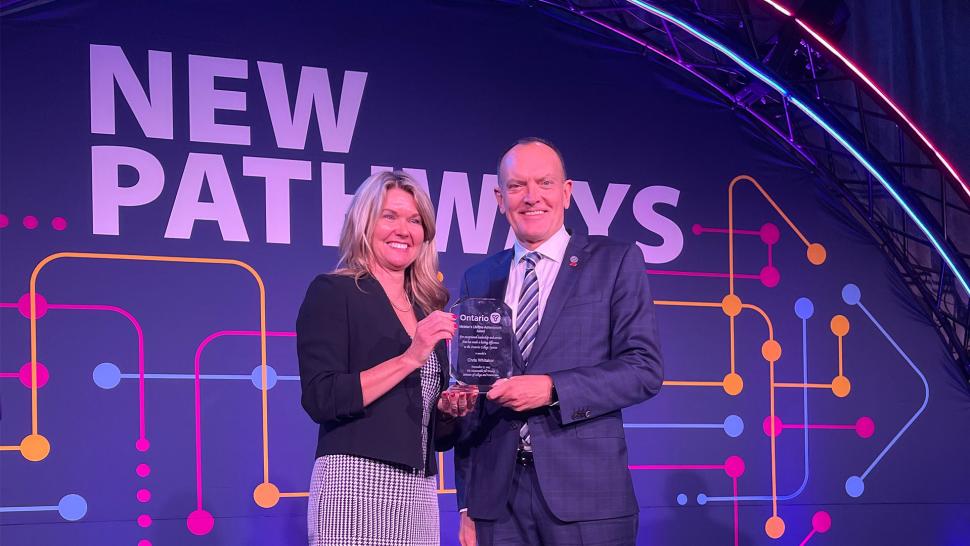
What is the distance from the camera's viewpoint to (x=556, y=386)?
2.37 metres

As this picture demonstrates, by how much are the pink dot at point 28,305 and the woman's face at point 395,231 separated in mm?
2851

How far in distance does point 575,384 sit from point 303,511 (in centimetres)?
294

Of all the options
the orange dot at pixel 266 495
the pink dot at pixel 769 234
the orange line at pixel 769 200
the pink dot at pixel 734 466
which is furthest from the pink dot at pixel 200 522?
the pink dot at pixel 769 234

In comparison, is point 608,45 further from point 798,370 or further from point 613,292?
point 613,292

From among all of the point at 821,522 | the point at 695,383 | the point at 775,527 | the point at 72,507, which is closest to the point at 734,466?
the point at 775,527

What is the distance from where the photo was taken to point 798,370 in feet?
19.7

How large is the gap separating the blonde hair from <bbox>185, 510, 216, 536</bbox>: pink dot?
2.71m

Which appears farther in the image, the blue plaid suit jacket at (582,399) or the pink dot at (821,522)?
the pink dot at (821,522)

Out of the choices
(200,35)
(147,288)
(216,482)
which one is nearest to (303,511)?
(216,482)

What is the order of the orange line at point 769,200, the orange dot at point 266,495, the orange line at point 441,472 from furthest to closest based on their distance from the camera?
the orange line at point 769,200
the orange line at point 441,472
the orange dot at point 266,495

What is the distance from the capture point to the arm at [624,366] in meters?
2.39

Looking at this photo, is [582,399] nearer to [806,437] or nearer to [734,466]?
[734,466]

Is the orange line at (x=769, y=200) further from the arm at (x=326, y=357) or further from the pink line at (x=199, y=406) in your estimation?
the arm at (x=326, y=357)

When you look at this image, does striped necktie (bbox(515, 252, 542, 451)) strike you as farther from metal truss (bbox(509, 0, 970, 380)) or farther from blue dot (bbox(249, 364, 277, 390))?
metal truss (bbox(509, 0, 970, 380))
